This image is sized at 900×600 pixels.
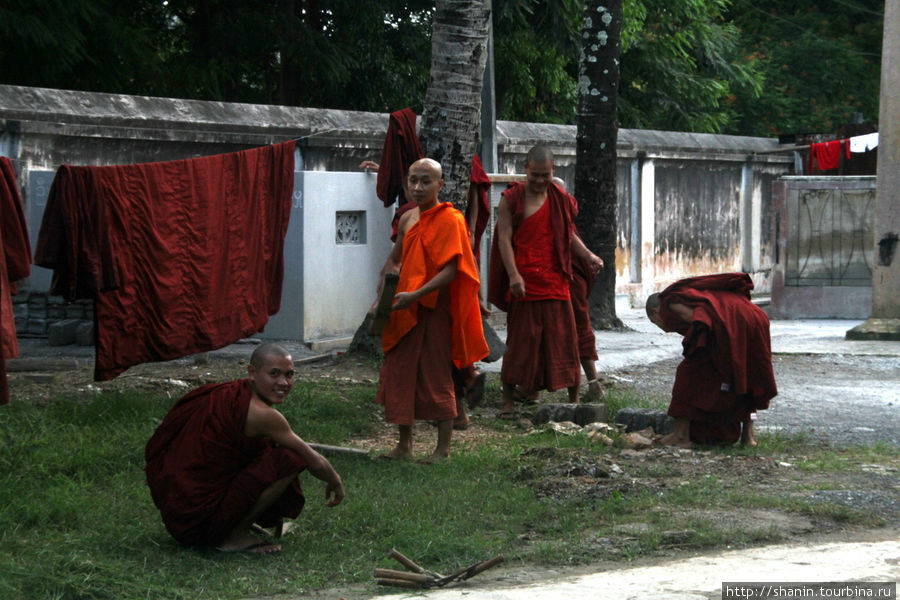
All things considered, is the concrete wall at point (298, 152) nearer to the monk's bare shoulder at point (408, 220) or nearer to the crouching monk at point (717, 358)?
the monk's bare shoulder at point (408, 220)

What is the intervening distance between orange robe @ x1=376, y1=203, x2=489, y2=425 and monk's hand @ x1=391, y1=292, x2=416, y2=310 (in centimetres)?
12

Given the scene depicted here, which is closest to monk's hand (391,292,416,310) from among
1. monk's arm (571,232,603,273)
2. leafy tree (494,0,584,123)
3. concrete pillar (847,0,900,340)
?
monk's arm (571,232,603,273)

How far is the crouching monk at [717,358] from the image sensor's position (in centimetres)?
657

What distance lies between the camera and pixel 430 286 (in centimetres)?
640

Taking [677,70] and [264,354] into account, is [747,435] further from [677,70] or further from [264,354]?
[677,70]

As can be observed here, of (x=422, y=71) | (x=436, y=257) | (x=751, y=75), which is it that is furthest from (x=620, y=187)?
(x=436, y=257)

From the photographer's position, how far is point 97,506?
530 cm

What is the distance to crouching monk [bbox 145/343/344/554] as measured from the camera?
4.71 metres

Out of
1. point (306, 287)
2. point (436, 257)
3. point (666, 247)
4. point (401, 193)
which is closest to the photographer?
point (436, 257)

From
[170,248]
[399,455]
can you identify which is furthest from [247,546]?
[170,248]

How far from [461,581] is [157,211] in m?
4.09

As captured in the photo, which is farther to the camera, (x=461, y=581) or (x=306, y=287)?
(x=306, y=287)

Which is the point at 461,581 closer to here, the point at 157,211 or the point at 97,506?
the point at 97,506

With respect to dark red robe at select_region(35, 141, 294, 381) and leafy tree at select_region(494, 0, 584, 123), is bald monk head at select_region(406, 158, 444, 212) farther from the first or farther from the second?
leafy tree at select_region(494, 0, 584, 123)
